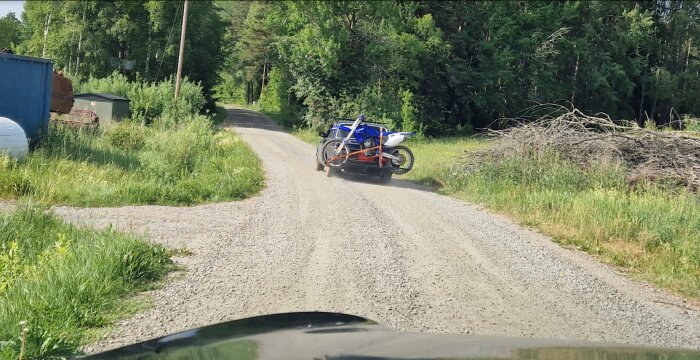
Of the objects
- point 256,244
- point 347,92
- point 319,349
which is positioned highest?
point 347,92

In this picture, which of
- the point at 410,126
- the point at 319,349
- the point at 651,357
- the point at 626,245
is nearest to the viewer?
the point at 319,349

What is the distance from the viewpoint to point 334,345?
119 inches

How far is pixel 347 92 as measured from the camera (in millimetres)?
37406

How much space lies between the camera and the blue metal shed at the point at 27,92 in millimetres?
→ 15398

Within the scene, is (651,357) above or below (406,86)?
below

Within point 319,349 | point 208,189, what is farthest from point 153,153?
point 319,349

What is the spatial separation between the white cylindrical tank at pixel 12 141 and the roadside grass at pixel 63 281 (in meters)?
5.34

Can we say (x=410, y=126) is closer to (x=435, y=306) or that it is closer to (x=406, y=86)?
(x=406, y=86)

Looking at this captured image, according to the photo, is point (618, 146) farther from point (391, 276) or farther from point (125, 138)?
point (125, 138)

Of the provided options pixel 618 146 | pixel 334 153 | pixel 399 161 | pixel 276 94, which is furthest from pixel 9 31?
pixel 618 146

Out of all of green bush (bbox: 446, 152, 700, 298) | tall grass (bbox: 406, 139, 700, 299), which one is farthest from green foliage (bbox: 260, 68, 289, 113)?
green bush (bbox: 446, 152, 700, 298)

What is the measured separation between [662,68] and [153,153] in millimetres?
46834

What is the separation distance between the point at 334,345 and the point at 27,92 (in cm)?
1569

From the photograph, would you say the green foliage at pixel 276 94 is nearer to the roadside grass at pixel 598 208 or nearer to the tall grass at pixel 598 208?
the roadside grass at pixel 598 208
